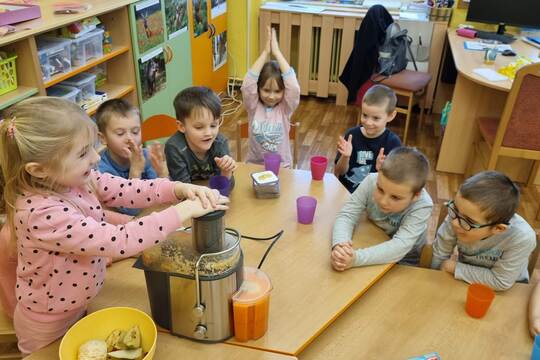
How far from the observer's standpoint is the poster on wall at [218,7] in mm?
4498

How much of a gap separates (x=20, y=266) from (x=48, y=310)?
0.13 m

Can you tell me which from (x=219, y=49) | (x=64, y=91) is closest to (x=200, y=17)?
(x=219, y=49)

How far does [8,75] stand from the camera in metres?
2.30

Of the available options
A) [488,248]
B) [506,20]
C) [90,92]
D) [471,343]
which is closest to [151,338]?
[471,343]

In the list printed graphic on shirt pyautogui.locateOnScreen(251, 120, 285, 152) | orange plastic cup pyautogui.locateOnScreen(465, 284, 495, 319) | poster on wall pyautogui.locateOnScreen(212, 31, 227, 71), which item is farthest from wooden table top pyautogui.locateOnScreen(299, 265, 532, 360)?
poster on wall pyautogui.locateOnScreen(212, 31, 227, 71)

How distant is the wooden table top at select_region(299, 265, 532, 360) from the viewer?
4.13 ft

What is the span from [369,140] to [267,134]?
0.54 metres

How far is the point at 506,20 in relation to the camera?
3.95 meters

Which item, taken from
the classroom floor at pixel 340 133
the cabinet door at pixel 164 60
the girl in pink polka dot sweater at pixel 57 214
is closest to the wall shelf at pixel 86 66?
the cabinet door at pixel 164 60

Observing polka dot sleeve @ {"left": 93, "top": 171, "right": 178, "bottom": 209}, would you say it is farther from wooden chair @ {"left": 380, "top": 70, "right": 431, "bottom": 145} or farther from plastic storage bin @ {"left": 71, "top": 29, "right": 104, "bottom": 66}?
wooden chair @ {"left": 380, "top": 70, "right": 431, "bottom": 145}

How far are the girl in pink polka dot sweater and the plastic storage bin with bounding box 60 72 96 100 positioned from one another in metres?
1.88

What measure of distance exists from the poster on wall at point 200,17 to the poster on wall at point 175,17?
0.64ft

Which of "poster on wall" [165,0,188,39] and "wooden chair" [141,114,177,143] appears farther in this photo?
"poster on wall" [165,0,188,39]

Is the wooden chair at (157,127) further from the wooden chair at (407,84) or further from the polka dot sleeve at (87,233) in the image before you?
the wooden chair at (407,84)
